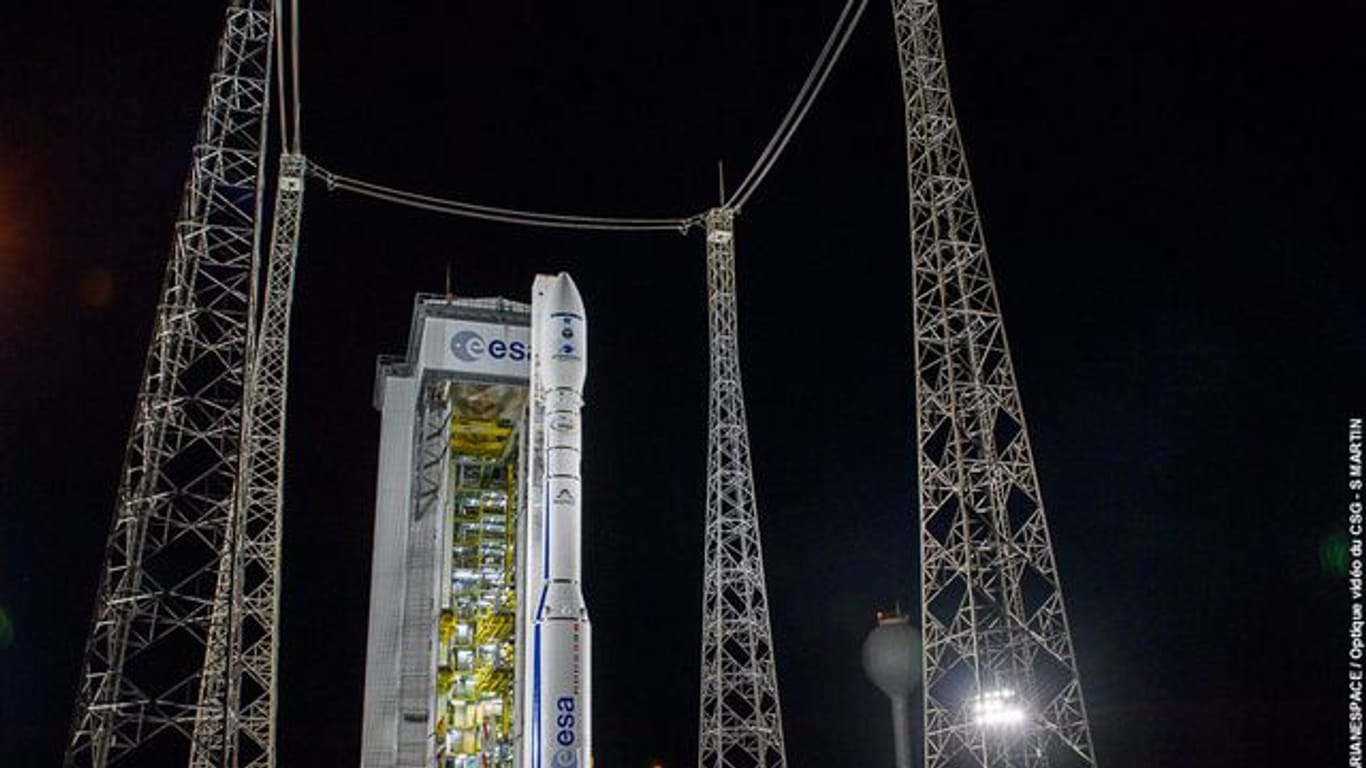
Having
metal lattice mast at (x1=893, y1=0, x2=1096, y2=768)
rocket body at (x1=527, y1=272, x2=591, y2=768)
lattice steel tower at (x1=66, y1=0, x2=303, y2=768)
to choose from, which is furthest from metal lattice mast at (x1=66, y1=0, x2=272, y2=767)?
metal lattice mast at (x1=893, y1=0, x2=1096, y2=768)

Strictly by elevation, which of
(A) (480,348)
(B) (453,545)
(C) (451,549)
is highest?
(A) (480,348)

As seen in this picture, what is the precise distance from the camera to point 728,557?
1383 inches

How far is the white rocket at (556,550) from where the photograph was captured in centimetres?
2639

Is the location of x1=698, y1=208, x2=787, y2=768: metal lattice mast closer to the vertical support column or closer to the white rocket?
the white rocket

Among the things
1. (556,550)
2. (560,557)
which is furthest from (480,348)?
(560,557)

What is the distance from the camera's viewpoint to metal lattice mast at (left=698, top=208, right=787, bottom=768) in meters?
33.3

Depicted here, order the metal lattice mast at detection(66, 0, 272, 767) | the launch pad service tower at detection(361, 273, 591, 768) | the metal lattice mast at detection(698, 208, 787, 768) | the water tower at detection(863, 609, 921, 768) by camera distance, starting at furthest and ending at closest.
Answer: the water tower at detection(863, 609, 921, 768) → the launch pad service tower at detection(361, 273, 591, 768) → the metal lattice mast at detection(698, 208, 787, 768) → the metal lattice mast at detection(66, 0, 272, 767)

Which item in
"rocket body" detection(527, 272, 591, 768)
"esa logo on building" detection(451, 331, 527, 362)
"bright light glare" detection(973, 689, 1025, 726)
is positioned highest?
"esa logo on building" detection(451, 331, 527, 362)

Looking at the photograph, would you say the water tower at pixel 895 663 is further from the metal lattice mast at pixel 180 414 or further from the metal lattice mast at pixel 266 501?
the metal lattice mast at pixel 180 414

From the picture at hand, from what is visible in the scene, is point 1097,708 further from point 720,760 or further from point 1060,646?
point 720,760

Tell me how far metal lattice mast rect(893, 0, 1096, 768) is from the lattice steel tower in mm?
14460

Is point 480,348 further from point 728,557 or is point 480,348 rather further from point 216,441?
point 728,557

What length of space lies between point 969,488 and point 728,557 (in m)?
8.63

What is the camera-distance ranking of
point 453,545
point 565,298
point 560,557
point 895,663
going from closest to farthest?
1. point 560,557
2. point 565,298
3. point 453,545
4. point 895,663
